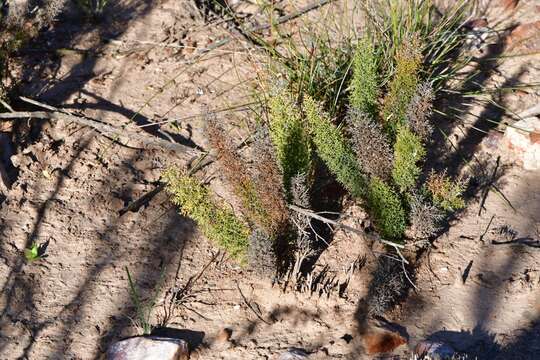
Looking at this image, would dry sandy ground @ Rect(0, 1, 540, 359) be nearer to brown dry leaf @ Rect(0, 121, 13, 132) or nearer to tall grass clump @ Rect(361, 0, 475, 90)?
brown dry leaf @ Rect(0, 121, 13, 132)

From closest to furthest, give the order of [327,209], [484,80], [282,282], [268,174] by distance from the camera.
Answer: [268,174], [282,282], [327,209], [484,80]

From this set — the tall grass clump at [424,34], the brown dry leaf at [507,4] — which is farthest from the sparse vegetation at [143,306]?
the brown dry leaf at [507,4]

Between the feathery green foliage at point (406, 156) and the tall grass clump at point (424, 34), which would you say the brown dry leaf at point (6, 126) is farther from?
the feathery green foliage at point (406, 156)

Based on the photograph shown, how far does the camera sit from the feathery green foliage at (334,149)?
3.90 m

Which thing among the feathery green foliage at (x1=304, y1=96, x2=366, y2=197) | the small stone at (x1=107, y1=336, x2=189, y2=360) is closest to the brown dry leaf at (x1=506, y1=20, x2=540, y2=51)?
the feathery green foliage at (x1=304, y1=96, x2=366, y2=197)

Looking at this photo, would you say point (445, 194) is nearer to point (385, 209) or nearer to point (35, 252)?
point (385, 209)

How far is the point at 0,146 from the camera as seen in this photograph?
478 cm

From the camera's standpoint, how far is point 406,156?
3871 mm

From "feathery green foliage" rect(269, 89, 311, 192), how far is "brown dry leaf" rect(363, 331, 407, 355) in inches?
32.1

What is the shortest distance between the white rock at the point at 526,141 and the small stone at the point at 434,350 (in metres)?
1.43

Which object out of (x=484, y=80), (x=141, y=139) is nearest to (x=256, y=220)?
(x=141, y=139)

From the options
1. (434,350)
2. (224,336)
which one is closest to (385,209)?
(434,350)

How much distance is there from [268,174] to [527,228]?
147 cm

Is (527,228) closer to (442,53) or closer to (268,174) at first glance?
(442,53)
